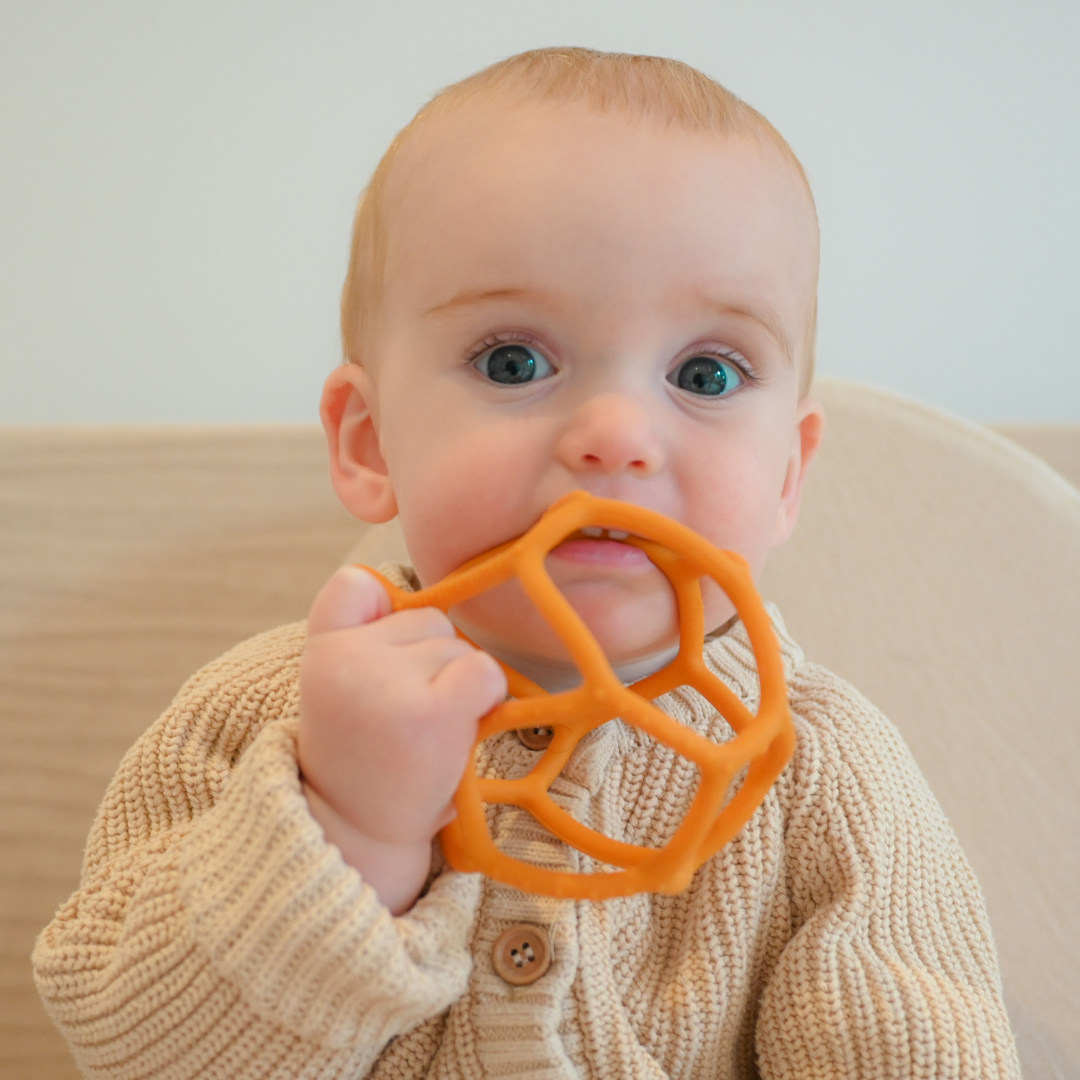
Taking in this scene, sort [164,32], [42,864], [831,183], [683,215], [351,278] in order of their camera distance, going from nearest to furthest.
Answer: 1. [683,215]
2. [351,278]
3. [42,864]
4. [164,32]
5. [831,183]

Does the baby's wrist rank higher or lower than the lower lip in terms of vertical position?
lower

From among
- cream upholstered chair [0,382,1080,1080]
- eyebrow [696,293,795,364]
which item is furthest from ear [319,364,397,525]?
cream upholstered chair [0,382,1080,1080]

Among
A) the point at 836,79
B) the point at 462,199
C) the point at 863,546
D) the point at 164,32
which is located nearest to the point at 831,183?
the point at 836,79

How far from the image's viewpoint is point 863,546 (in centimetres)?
100

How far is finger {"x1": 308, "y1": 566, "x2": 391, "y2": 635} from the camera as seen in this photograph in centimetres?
49

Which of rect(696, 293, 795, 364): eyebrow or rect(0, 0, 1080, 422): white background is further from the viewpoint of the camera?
rect(0, 0, 1080, 422): white background

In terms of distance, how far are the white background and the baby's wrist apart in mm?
892

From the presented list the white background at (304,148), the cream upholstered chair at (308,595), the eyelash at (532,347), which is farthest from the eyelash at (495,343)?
the white background at (304,148)

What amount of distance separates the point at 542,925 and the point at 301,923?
0.15m

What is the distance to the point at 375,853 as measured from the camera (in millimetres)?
477

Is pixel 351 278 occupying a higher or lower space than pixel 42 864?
higher

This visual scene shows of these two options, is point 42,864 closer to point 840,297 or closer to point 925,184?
point 840,297

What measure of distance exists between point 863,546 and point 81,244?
0.92 meters

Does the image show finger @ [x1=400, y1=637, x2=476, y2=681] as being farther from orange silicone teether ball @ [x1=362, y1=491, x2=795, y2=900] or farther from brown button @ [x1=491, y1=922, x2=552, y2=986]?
brown button @ [x1=491, y1=922, x2=552, y2=986]
